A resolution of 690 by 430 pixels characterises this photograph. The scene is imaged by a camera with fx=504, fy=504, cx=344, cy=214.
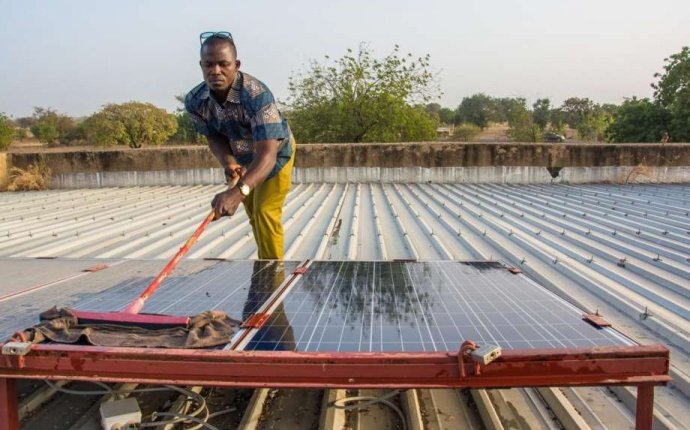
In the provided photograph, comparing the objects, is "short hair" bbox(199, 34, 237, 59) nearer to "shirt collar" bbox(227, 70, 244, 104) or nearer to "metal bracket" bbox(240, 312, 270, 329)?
"shirt collar" bbox(227, 70, 244, 104)

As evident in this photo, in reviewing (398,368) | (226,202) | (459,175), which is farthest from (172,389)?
(459,175)

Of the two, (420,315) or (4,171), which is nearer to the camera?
(420,315)

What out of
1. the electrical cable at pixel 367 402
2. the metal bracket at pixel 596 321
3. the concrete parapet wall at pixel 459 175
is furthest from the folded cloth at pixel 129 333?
the concrete parapet wall at pixel 459 175

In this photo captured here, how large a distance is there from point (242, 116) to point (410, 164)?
25.8ft

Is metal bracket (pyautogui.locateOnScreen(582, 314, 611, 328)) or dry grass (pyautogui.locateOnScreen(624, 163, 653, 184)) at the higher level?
dry grass (pyautogui.locateOnScreen(624, 163, 653, 184))

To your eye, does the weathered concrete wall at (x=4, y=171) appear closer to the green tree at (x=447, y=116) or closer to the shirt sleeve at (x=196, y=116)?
the shirt sleeve at (x=196, y=116)

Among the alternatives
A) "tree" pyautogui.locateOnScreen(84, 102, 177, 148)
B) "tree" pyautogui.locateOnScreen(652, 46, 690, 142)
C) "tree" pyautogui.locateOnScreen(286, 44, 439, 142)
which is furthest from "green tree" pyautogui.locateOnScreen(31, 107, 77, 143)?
"tree" pyautogui.locateOnScreen(652, 46, 690, 142)

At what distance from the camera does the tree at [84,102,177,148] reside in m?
30.2

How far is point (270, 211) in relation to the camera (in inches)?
146

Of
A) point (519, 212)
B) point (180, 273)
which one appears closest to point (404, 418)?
point (180, 273)

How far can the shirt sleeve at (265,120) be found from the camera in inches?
115

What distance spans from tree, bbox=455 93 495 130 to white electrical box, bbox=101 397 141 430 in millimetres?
55070

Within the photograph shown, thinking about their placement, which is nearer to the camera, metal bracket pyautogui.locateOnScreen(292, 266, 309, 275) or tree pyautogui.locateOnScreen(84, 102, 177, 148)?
metal bracket pyautogui.locateOnScreen(292, 266, 309, 275)

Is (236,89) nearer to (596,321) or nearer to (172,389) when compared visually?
(172,389)
